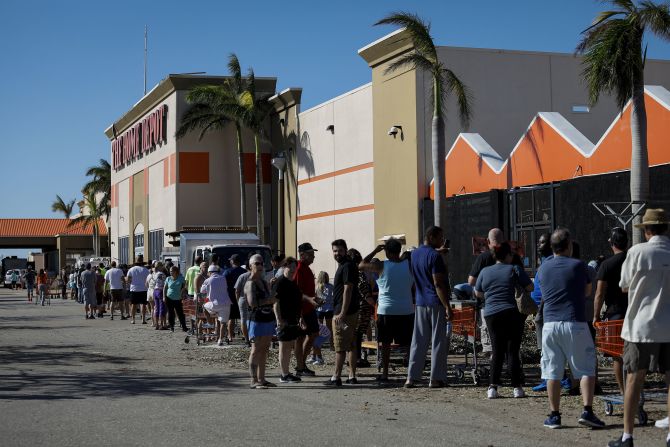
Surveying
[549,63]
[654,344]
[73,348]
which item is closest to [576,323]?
[654,344]

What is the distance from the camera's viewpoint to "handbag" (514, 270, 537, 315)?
1151 centimetres

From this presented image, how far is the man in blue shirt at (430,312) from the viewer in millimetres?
12625

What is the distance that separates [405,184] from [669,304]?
984 inches

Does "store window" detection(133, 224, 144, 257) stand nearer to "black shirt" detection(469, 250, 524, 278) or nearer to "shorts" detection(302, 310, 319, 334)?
"shorts" detection(302, 310, 319, 334)

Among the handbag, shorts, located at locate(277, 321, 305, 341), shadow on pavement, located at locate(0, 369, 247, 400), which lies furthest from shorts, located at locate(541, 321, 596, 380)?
shadow on pavement, located at locate(0, 369, 247, 400)

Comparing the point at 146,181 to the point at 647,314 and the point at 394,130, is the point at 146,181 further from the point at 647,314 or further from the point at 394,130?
the point at 647,314

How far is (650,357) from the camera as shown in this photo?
27.2 feet

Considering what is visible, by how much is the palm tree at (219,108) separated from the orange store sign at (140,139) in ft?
16.0

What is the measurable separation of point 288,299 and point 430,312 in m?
1.90

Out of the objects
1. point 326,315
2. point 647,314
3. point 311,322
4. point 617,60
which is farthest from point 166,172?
point 647,314

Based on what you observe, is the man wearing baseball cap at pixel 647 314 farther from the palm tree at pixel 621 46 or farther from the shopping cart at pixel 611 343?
the palm tree at pixel 621 46

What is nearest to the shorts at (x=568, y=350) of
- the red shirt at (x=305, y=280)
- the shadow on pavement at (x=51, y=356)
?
the red shirt at (x=305, y=280)

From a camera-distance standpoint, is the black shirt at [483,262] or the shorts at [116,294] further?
the shorts at [116,294]

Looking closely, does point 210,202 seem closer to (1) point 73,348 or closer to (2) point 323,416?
(1) point 73,348
